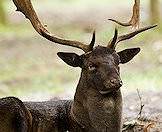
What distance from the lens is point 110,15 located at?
27594 millimetres

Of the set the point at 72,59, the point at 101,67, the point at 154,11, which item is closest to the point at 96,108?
the point at 101,67

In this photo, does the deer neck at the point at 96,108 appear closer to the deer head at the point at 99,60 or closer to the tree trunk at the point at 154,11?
the deer head at the point at 99,60

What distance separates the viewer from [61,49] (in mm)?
20375

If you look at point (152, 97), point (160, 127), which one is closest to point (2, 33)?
point (152, 97)

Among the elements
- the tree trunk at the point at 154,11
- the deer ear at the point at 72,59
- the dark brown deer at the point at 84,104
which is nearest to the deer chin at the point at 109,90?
the dark brown deer at the point at 84,104

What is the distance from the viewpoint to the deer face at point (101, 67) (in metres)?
6.74

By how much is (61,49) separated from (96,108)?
13.4 metres

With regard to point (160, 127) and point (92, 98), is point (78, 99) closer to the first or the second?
point (92, 98)

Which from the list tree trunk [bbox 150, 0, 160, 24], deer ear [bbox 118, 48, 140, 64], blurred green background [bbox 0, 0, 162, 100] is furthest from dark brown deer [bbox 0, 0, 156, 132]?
tree trunk [bbox 150, 0, 160, 24]

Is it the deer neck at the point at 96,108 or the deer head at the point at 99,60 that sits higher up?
the deer head at the point at 99,60

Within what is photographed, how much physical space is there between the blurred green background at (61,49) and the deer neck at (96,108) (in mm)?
5799

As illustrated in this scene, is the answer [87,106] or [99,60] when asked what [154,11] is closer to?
[87,106]

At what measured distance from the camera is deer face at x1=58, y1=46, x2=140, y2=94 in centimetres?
674

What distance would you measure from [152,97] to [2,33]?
12.6 meters
